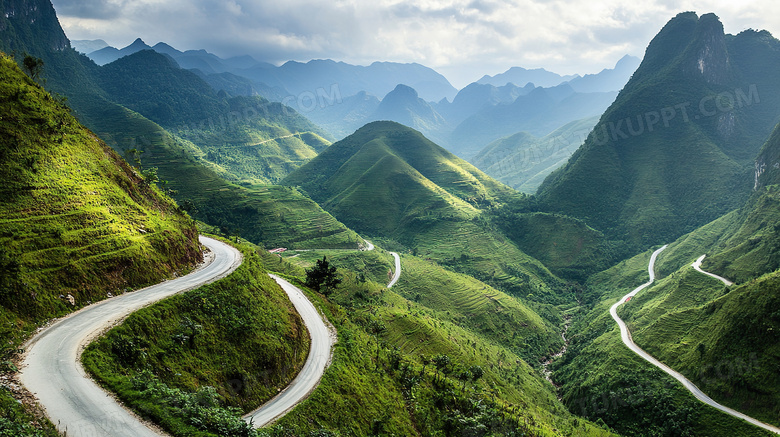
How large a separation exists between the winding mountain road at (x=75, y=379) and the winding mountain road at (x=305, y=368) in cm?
782

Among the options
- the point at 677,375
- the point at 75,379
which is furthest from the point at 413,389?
the point at 677,375

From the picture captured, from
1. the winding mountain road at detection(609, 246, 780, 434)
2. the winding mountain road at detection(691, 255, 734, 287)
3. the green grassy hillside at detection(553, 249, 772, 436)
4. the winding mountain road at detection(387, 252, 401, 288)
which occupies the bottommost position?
the green grassy hillside at detection(553, 249, 772, 436)

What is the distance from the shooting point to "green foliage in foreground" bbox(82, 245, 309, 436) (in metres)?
22.9

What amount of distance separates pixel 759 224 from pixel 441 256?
93.8m

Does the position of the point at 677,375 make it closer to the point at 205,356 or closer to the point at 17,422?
the point at 205,356

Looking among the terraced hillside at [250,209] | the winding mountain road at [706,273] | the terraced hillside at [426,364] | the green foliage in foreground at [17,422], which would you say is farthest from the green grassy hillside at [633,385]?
the terraced hillside at [250,209]

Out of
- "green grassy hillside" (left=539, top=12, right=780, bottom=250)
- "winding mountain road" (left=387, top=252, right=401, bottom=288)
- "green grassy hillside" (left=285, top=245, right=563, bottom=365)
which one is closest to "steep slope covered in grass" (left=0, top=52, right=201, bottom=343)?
"green grassy hillside" (left=285, top=245, right=563, bottom=365)

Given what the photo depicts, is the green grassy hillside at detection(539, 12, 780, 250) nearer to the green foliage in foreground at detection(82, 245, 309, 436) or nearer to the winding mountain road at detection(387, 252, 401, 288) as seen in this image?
the winding mountain road at detection(387, 252, 401, 288)

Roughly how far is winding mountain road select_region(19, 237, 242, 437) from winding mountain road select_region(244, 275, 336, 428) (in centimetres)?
782

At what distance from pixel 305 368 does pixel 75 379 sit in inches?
737

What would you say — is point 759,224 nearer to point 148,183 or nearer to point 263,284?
point 263,284

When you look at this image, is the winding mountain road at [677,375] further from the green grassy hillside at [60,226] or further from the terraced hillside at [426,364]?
the green grassy hillside at [60,226]

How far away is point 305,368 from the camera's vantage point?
37531 mm

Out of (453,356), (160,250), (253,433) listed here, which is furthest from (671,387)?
(160,250)
